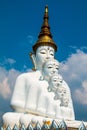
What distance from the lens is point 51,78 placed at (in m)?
19.4

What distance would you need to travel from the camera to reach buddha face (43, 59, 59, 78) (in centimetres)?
1966

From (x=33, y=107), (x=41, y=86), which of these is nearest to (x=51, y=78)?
(x=41, y=86)

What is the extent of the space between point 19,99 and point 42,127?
3.44 meters

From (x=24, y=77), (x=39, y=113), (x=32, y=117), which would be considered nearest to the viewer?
(x=32, y=117)

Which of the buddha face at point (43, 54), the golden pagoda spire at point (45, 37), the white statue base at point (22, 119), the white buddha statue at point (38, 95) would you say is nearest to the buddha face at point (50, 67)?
the white buddha statue at point (38, 95)

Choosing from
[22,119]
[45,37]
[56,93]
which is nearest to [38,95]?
[56,93]

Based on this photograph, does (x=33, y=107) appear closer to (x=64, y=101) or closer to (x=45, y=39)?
(x=64, y=101)

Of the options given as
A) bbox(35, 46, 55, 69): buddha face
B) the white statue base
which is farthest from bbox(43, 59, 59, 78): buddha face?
the white statue base

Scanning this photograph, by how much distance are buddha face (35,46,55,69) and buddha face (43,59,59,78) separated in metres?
0.73

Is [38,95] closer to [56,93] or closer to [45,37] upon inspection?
[56,93]

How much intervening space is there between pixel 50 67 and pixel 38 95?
1990mm

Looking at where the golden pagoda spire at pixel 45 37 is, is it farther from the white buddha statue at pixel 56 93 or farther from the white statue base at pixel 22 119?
the white statue base at pixel 22 119

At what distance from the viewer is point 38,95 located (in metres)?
19.1

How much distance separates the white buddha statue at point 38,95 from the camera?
704 inches
